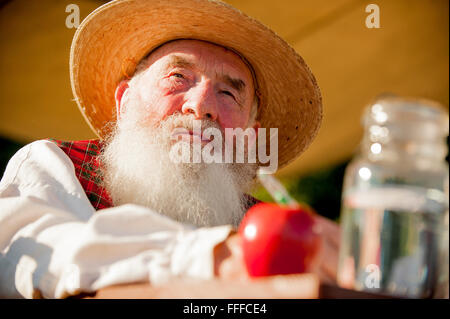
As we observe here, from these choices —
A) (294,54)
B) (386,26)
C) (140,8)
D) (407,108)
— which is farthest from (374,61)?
(407,108)

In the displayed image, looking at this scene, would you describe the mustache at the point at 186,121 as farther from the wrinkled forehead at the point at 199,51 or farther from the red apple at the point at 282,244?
the red apple at the point at 282,244

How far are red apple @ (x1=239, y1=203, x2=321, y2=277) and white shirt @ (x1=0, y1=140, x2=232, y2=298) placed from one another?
72 millimetres

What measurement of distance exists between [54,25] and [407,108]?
3132 millimetres

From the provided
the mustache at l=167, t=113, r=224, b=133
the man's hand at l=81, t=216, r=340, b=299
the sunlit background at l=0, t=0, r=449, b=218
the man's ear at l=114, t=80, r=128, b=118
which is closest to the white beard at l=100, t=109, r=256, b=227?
the mustache at l=167, t=113, r=224, b=133

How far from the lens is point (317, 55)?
402cm

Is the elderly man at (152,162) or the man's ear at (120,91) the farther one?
the man's ear at (120,91)

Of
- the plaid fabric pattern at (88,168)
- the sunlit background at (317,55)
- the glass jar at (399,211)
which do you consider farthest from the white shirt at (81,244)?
the sunlit background at (317,55)

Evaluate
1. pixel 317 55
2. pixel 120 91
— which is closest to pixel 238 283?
pixel 120 91

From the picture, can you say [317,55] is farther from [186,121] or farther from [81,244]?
[81,244]

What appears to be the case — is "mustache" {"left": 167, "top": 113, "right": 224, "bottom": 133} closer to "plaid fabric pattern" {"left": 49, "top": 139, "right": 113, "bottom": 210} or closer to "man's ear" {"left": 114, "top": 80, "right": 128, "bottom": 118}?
"plaid fabric pattern" {"left": 49, "top": 139, "right": 113, "bottom": 210}

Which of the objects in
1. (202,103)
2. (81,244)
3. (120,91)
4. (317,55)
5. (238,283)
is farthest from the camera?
(317,55)

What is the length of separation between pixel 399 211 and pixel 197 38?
1.37 meters

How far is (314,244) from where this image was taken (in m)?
0.72

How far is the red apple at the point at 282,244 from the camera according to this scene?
708 millimetres
